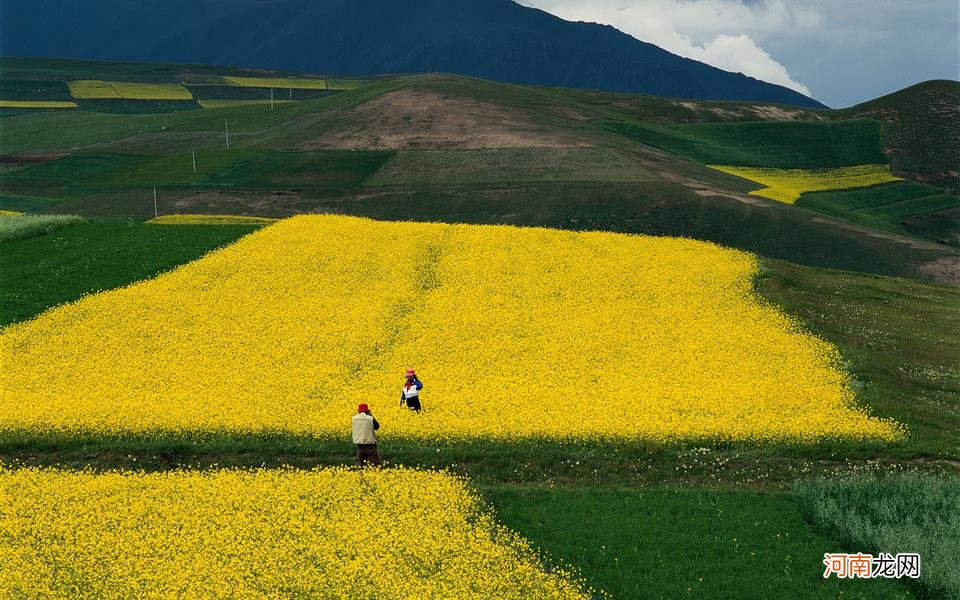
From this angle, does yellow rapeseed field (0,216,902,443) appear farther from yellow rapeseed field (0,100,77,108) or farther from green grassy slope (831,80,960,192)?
yellow rapeseed field (0,100,77,108)

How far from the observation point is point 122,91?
185875mm

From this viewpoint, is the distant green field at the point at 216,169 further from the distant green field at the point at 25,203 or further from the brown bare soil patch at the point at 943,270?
the brown bare soil patch at the point at 943,270

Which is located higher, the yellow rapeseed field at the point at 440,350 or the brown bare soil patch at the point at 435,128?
the brown bare soil patch at the point at 435,128

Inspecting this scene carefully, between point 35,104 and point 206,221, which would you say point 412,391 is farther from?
point 35,104

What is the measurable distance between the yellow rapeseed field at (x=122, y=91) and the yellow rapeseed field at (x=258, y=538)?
174817mm

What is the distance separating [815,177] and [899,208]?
1619cm

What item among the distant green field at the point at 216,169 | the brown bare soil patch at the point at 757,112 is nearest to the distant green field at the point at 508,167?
the distant green field at the point at 216,169

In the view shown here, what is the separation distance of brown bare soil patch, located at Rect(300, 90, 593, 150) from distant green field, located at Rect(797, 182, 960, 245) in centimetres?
2750

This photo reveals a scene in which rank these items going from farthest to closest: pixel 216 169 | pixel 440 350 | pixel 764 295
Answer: pixel 216 169 → pixel 764 295 → pixel 440 350

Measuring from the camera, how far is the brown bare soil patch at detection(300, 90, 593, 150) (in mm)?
91625

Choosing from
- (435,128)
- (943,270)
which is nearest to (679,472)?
(943,270)

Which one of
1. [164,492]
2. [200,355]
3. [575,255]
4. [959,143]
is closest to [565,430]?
[164,492]

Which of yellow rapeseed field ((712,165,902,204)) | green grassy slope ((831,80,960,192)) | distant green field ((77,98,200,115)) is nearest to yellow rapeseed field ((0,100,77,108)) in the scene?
distant green field ((77,98,200,115))

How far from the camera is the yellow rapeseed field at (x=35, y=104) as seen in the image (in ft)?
541
